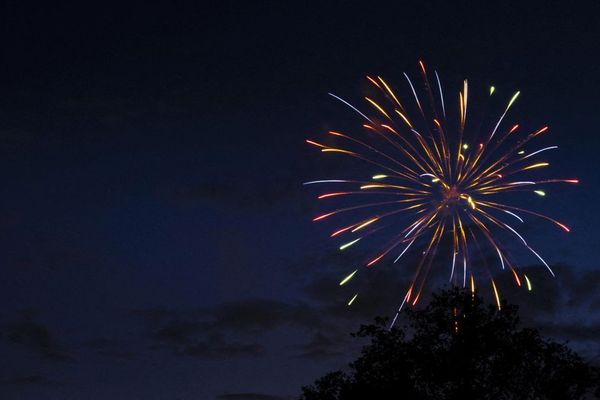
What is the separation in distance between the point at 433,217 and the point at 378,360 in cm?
719

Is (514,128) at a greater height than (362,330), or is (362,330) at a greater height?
(514,128)

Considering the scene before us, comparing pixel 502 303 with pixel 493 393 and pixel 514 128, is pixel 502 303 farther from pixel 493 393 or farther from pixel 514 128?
pixel 514 128

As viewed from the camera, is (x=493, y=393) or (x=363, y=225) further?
(x=363, y=225)

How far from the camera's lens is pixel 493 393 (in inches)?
1457

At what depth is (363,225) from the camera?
132ft

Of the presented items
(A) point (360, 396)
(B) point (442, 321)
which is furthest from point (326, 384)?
(B) point (442, 321)

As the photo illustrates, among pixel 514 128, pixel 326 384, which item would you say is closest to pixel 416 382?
pixel 326 384

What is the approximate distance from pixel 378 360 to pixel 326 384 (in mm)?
3300

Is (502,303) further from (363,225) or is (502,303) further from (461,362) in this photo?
(363,225)

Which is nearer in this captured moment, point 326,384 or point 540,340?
point 540,340

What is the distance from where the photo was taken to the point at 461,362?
3706 centimetres

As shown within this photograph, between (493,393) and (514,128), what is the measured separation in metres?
11.9

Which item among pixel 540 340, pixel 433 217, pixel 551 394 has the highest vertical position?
pixel 433 217

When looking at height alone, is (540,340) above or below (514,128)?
below
